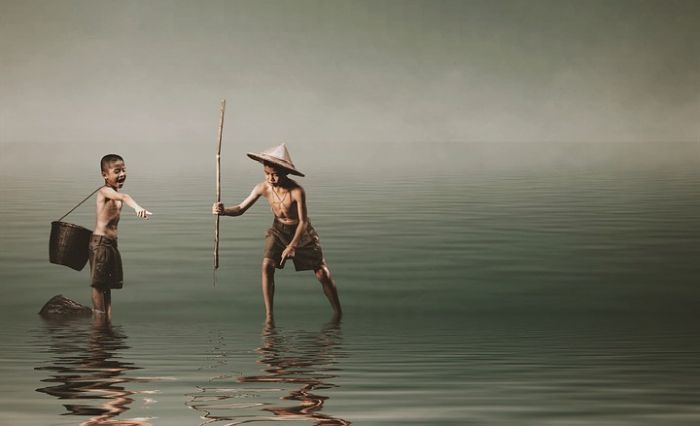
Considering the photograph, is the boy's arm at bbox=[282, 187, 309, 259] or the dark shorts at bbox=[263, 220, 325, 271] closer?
the boy's arm at bbox=[282, 187, 309, 259]

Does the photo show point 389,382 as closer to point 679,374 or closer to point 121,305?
point 679,374

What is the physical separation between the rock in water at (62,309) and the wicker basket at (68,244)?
394 mm

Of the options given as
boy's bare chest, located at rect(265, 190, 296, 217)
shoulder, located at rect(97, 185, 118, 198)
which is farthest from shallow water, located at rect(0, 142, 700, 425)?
shoulder, located at rect(97, 185, 118, 198)

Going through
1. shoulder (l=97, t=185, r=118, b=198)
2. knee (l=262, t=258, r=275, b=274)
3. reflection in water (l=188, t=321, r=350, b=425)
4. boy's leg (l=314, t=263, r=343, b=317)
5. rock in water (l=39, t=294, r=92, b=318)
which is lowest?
reflection in water (l=188, t=321, r=350, b=425)

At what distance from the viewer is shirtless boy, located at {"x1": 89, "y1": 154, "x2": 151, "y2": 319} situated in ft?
29.6

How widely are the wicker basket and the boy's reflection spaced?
4.37 feet

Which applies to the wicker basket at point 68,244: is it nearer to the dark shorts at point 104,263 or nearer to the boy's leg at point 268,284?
the dark shorts at point 104,263

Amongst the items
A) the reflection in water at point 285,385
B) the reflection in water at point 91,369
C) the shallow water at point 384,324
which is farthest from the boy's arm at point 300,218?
the reflection in water at point 91,369

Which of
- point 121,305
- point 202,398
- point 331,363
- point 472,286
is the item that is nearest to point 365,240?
point 472,286

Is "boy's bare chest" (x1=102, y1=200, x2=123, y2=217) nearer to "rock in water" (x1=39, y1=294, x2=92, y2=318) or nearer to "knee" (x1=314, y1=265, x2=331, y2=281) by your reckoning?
"rock in water" (x1=39, y1=294, x2=92, y2=318)

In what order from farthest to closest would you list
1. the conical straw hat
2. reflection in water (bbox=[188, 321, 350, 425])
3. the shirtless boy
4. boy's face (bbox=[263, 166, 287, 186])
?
boy's face (bbox=[263, 166, 287, 186])
the conical straw hat
the shirtless boy
reflection in water (bbox=[188, 321, 350, 425])

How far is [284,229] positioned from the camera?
9.55 meters

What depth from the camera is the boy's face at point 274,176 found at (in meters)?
9.29

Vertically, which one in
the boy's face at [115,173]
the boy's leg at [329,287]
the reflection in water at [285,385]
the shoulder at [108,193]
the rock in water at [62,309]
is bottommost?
the reflection in water at [285,385]
